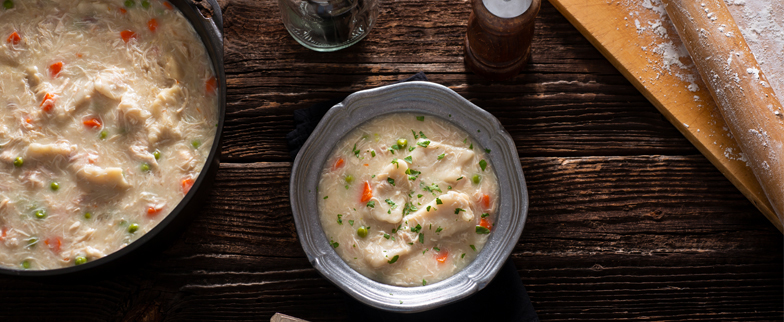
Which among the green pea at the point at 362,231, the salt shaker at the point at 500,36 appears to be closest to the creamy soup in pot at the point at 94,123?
the green pea at the point at 362,231

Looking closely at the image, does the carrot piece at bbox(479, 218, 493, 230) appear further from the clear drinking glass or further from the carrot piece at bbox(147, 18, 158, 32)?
the carrot piece at bbox(147, 18, 158, 32)

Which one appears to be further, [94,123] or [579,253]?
[579,253]

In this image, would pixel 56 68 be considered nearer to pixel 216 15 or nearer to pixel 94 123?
pixel 94 123

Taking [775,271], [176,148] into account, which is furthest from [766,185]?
[176,148]

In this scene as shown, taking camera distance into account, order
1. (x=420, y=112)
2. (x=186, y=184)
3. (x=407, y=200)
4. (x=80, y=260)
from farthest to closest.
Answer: (x=420, y=112) < (x=407, y=200) < (x=186, y=184) < (x=80, y=260)

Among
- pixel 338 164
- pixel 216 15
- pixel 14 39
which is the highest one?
pixel 216 15

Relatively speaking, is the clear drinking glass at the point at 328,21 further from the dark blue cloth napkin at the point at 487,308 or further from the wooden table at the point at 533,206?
the dark blue cloth napkin at the point at 487,308

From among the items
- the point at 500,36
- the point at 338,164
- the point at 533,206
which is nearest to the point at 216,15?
the point at 338,164
